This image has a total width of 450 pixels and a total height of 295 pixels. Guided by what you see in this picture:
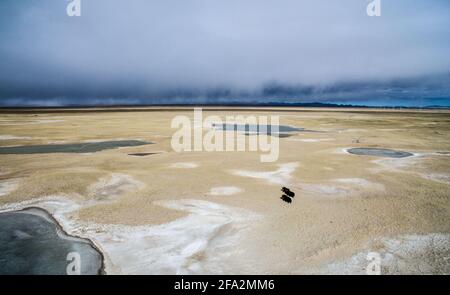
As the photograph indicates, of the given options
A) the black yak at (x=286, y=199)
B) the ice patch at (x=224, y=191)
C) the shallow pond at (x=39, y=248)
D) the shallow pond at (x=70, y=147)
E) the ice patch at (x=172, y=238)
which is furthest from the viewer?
the shallow pond at (x=70, y=147)

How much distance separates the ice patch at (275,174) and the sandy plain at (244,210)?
40mm

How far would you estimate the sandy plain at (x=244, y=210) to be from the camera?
20.3ft

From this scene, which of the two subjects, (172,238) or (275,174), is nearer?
(172,238)

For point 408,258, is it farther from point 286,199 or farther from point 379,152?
point 379,152

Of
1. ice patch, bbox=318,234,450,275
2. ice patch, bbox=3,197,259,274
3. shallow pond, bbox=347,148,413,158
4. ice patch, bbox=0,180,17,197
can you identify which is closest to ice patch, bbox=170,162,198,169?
ice patch, bbox=3,197,259,274

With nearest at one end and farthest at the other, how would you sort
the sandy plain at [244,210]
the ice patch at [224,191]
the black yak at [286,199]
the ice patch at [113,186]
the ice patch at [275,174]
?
the sandy plain at [244,210], the black yak at [286,199], the ice patch at [113,186], the ice patch at [224,191], the ice patch at [275,174]

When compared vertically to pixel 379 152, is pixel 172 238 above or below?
below

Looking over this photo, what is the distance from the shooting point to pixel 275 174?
12.6 meters

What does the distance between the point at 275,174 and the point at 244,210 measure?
13.7 feet

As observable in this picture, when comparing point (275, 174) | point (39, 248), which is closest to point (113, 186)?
point (39, 248)

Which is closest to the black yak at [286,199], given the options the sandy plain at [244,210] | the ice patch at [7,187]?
the sandy plain at [244,210]

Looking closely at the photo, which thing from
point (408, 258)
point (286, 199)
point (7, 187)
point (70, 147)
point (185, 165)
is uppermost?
point (70, 147)

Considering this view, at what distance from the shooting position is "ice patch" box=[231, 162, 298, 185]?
11.7 metres

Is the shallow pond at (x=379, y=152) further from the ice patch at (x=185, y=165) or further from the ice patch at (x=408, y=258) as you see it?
the ice patch at (x=408, y=258)
